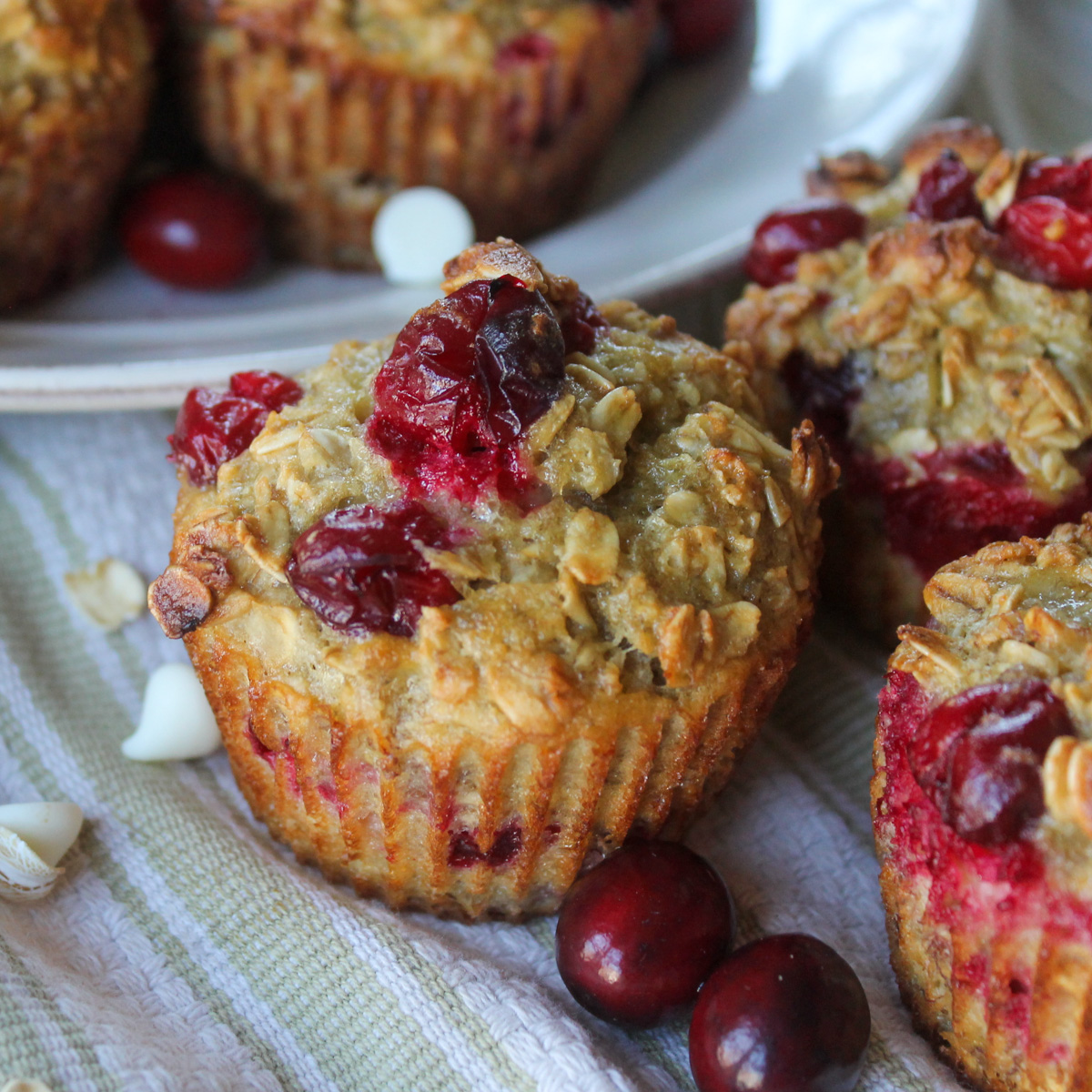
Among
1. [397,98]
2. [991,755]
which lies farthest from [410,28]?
[991,755]

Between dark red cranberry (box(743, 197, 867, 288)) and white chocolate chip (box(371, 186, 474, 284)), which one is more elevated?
dark red cranberry (box(743, 197, 867, 288))

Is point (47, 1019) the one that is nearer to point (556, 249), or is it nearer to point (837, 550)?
point (837, 550)

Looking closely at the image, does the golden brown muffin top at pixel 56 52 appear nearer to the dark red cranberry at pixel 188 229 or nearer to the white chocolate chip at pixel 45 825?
the dark red cranberry at pixel 188 229

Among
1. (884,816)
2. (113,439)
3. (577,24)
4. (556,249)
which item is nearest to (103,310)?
(113,439)

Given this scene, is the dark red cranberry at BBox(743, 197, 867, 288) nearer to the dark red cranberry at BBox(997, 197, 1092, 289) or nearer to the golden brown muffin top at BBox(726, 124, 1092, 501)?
the golden brown muffin top at BBox(726, 124, 1092, 501)

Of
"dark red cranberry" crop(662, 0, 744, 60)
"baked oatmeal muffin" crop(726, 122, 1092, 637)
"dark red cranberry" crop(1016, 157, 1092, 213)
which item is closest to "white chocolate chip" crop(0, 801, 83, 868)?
"baked oatmeal muffin" crop(726, 122, 1092, 637)

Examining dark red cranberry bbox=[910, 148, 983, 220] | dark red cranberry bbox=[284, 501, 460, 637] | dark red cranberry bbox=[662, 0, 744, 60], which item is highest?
dark red cranberry bbox=[910, 148, 983, 220]
